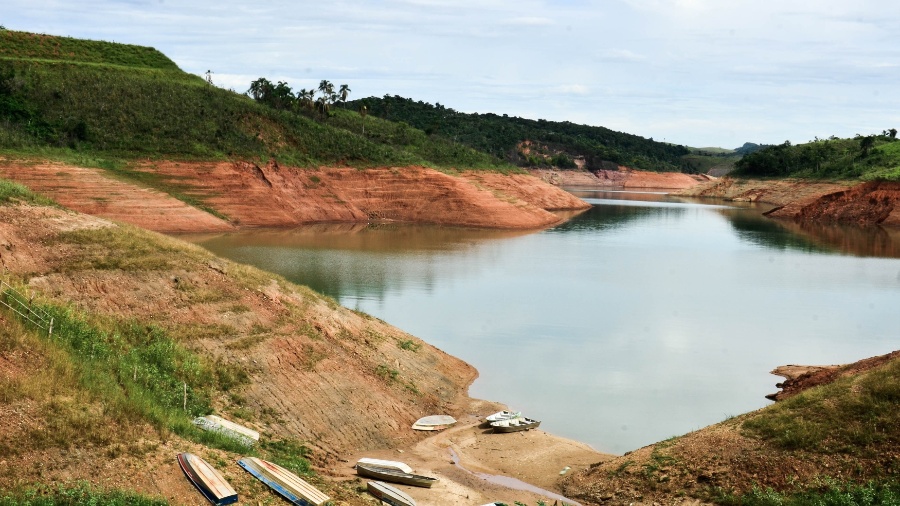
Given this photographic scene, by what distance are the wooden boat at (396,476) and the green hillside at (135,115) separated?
59780mm

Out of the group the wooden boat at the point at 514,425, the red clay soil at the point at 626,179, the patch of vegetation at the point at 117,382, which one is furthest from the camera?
the red clay soil at the point at 626,179

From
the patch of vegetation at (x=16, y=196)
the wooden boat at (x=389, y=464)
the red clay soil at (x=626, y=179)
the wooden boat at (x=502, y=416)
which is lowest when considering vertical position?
the wooden boat at (x=502, y=416)

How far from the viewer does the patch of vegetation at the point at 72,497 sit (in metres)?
13.5

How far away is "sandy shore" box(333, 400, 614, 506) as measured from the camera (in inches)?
790

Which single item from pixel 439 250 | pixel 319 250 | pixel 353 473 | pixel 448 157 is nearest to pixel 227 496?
pixel 353 473

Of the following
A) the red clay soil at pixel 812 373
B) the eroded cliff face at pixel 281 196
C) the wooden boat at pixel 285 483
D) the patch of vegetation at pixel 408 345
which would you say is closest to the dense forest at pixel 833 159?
the eroded cliff face at pixel 281 196

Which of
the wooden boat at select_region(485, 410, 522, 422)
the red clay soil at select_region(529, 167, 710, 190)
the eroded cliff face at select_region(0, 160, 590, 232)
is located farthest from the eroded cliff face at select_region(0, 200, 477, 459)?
the red clay soil at select_region(529, 167, 710, 190)

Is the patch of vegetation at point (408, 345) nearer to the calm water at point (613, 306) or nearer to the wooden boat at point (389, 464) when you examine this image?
the calm water at point (613, 306)

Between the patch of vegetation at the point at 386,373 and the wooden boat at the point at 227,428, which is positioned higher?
the wooden boat at the point at 227,428

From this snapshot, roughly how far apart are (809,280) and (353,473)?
44.5 metres

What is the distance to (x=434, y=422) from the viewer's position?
2562 cm

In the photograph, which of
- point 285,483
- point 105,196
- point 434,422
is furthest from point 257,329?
point 105,196

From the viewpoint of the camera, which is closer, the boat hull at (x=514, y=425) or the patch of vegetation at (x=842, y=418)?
the patch of vegetation at (x=842, y=418)

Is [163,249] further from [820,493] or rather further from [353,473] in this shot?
A: [820,493]
